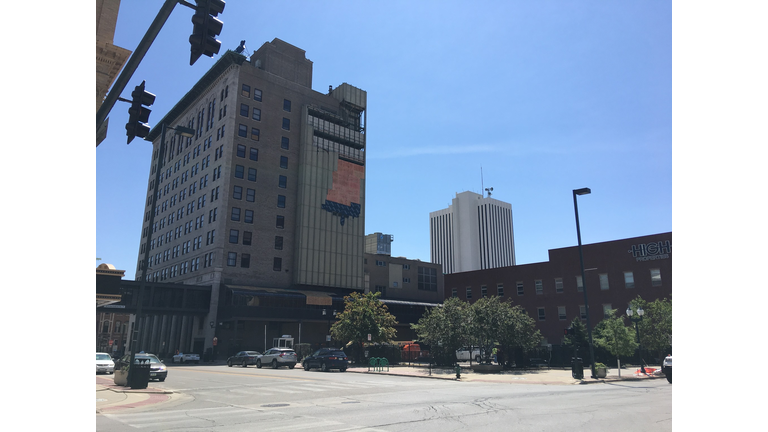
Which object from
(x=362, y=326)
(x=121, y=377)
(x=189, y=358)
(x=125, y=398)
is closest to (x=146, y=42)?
(x=125, y=398)

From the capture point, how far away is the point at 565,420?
1139cm

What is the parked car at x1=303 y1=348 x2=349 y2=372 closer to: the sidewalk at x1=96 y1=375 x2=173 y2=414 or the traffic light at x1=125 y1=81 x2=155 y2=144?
the sidewalk at x1=96 y1=375 x2=173 y2=414

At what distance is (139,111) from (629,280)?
5473 cm

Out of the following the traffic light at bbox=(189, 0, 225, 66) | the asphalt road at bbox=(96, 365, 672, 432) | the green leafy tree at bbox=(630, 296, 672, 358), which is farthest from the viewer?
the green leafy tree at bbox=(630, 296, 672, 358)

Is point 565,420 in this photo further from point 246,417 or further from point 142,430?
point 142,430

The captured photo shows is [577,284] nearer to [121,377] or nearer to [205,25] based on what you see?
[121,377]

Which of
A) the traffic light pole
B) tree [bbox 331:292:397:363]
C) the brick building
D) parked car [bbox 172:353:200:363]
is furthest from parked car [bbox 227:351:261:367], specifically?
the traffic light pole

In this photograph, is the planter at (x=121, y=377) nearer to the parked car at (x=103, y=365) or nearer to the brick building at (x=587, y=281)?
the parked car at (x=103, y=365)

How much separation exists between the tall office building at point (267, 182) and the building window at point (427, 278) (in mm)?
19032

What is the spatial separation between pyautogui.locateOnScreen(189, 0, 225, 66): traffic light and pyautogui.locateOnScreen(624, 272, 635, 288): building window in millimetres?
55335

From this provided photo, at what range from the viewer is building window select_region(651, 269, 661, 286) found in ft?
169

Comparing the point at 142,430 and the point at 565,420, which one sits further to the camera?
the point at 565,420

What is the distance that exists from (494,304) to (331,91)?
2191 inches
